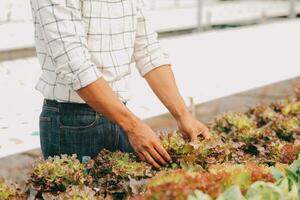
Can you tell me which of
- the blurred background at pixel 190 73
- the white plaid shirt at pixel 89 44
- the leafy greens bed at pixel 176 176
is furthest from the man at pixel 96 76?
the blurred background at pixel 190 73

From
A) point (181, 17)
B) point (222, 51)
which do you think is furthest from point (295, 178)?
point (181, 17)

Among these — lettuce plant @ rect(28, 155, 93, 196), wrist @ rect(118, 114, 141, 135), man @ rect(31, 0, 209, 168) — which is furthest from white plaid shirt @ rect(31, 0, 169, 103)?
lettuce plant @ rect(28, 155, 93, 196)

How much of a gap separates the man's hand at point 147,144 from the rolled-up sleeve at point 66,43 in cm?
27

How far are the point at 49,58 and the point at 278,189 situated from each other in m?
1.19

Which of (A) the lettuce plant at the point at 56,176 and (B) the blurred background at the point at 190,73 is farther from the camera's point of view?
(B) the blurred background at the point at 190,73

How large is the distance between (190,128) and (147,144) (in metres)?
0.43

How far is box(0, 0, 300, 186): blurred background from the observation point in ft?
17.6

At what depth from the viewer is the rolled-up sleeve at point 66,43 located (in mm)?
2371

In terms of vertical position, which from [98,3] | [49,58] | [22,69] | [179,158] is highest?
[98,3]

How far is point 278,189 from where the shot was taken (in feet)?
6.08

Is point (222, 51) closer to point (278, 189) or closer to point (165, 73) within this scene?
point (165, 73)

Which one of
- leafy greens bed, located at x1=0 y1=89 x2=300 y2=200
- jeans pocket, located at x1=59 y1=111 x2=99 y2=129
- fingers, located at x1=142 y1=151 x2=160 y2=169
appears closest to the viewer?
leafy greens bed, located at x1=0 y1=89 x2=300 y2=200

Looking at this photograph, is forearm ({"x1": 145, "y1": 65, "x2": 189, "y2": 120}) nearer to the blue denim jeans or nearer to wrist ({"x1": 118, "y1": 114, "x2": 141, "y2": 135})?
the blue denim jeans

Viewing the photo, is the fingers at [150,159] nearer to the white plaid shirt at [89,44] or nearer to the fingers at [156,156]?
the fingers at [156,156]
